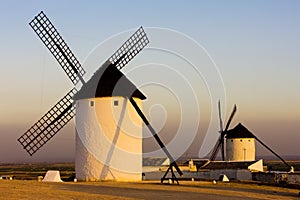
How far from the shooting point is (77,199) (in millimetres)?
19234

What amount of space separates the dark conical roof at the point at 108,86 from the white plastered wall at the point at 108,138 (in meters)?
0.39

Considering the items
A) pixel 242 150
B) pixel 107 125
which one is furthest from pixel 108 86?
pixel 242 150

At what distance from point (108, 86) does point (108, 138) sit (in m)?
3.37

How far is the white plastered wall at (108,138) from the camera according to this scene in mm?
31828

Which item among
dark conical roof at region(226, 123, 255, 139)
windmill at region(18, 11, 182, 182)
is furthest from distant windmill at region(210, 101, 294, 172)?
windmill at region(18, 11, 182, 182)

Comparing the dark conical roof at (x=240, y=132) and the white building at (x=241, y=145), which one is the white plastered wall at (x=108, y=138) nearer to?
the white building at (x=241, y=145)

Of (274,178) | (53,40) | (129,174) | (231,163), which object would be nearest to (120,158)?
(129,174)

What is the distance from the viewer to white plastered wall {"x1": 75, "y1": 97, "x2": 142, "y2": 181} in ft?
104

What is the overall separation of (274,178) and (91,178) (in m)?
17.0

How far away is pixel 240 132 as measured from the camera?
5409 centimetres

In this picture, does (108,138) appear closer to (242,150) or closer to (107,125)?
(107,125)

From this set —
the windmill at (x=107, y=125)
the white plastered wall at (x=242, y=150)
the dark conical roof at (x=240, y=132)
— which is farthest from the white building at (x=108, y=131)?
the dark conical roof at (x=240, y=132)

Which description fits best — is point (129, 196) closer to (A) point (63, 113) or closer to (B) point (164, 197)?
(B) point (164, 197)

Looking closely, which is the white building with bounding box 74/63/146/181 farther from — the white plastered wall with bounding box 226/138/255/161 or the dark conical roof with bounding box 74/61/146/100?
the white plastered wall with bounding box 226/138/255/161
